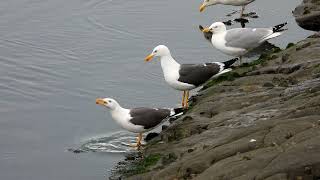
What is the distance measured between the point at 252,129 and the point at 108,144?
10.7ft

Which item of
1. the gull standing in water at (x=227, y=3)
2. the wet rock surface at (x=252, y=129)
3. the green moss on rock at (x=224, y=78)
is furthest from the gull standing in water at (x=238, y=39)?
the gull standing in water at (x=227, y=3)

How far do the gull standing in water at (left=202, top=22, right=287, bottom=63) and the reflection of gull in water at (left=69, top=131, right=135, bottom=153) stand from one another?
3.88m

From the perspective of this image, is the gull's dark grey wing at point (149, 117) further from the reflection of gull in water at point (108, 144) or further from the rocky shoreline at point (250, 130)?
the reflection of gull in water at point (108, 144)

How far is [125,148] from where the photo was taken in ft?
37.3

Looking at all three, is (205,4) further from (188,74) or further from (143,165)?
(143,165)

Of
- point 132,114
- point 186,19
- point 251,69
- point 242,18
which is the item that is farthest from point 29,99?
point 242,18

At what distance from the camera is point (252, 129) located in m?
8.83

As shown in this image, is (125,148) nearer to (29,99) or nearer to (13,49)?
(29,99)

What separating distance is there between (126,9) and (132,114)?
7.37m

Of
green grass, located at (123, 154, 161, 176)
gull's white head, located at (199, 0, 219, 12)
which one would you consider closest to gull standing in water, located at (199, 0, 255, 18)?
gull's white head, located at (199, 0, 219, 12)

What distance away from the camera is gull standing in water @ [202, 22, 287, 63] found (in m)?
15.0

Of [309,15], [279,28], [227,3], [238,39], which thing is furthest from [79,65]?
[227,3]

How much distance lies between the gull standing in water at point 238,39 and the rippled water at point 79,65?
1.42ft

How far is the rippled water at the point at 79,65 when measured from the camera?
11180mm
